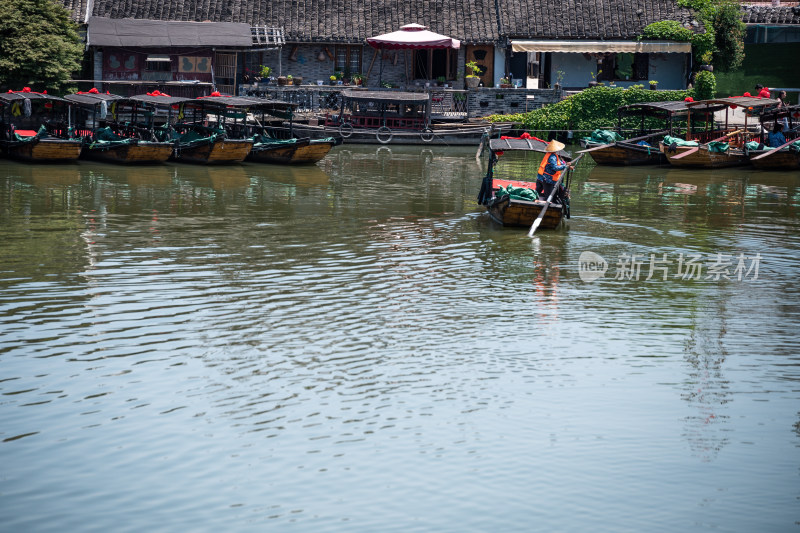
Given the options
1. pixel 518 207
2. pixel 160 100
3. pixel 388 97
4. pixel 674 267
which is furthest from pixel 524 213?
pixel 388 97

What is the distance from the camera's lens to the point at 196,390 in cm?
1030

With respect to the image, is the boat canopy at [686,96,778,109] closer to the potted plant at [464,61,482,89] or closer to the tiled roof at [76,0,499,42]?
the potted plant at [464,61,482,89]

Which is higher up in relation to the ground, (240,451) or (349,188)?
(349,188)

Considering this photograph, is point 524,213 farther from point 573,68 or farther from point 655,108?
point 573,68

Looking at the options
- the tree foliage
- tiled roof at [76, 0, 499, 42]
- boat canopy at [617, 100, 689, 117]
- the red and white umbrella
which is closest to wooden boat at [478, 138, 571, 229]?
boat canopy at [617, 100, 689, 117]

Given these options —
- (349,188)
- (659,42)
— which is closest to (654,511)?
(349,188)

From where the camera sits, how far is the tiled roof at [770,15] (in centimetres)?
4047

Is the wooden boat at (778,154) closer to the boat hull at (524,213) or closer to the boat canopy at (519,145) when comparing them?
the boat canopy at (519,145)

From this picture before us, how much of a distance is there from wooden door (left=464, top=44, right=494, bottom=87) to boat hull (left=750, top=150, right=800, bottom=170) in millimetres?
14315

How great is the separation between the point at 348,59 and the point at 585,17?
34.4 ft

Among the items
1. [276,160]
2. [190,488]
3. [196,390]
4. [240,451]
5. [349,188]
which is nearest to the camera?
[190,488]

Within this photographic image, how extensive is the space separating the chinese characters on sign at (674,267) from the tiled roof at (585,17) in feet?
83.8

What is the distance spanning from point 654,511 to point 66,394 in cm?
594

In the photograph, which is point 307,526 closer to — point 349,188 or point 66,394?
point 66,394
